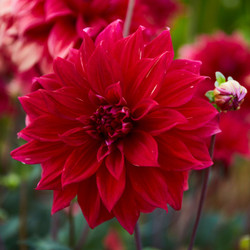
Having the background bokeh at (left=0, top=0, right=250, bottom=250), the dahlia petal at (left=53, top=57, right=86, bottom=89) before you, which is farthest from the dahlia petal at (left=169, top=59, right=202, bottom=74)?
the background bokeh at (left=0, top=0, right=250, bottom=250)

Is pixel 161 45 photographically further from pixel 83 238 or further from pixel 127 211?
pixel 83 238

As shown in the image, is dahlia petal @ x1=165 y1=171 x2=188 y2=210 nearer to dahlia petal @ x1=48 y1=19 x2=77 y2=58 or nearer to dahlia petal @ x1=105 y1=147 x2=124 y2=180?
dahlia petal @ x1=105 y1=147 x2=124 y2=180

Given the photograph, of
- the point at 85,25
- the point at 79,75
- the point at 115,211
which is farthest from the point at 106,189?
the point at 85,25

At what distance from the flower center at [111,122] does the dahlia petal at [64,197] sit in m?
0.07

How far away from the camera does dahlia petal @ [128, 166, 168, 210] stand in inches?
15.2

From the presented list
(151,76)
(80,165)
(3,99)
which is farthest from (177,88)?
(3,99)

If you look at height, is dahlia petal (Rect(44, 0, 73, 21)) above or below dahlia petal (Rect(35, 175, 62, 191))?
above

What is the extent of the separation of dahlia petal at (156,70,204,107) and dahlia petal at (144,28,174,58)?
26 mm

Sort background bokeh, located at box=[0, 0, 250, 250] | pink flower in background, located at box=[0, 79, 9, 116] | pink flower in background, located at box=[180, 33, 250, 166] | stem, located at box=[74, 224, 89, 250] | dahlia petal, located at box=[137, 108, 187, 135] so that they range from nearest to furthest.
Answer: dahlia petal, located at box=[137, 108, 187, 135]
stem, located at box=[74, 224, 89, 250]
background bokeh, located at box=[0, 0, 250, 250]
pink flower in background, located at box=[180, 33, 250, 166]
pink flower in background, located at box=[0, 79, 9, 116]

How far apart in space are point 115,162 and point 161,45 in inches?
5.6

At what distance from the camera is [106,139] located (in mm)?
442

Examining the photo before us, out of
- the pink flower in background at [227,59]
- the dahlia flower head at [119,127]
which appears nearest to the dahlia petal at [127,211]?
the dahlia flower head at [119,127]

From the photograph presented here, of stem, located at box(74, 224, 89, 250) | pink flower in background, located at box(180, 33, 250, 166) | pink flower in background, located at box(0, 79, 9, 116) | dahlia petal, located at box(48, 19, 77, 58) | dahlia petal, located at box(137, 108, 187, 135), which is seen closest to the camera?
dahlia petal, located at box(137, 108, 187, 135)

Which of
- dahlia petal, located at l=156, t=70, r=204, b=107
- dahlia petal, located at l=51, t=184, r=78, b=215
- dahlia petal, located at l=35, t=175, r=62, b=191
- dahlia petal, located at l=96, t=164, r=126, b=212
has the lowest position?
dahlia petal, located at l=51, t=184, r=78, b=215
